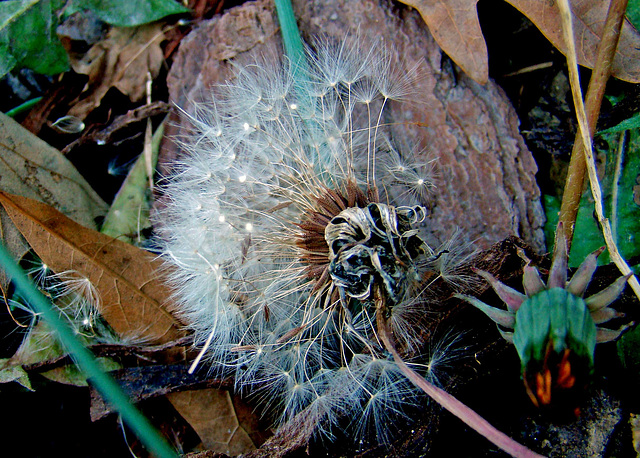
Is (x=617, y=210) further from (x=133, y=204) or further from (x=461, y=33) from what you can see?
(x=133, y=204)

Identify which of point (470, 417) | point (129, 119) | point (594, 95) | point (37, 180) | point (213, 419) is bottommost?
point (213, 419)

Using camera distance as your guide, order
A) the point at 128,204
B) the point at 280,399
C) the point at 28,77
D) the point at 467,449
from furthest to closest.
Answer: the point at 28,77, the point at 128,204, the point at 280,399, the point at 467,449

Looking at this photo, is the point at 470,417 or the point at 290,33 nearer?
the point at 470,417

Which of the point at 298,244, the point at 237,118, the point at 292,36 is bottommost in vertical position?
the point at 298,244

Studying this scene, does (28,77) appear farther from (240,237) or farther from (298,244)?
(298,244)

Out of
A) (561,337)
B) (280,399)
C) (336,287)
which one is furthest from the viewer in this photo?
(280,399)

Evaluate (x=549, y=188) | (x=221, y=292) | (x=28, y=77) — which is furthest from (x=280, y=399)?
(x=28, y=77)

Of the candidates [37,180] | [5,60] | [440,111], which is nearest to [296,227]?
[440,111]
